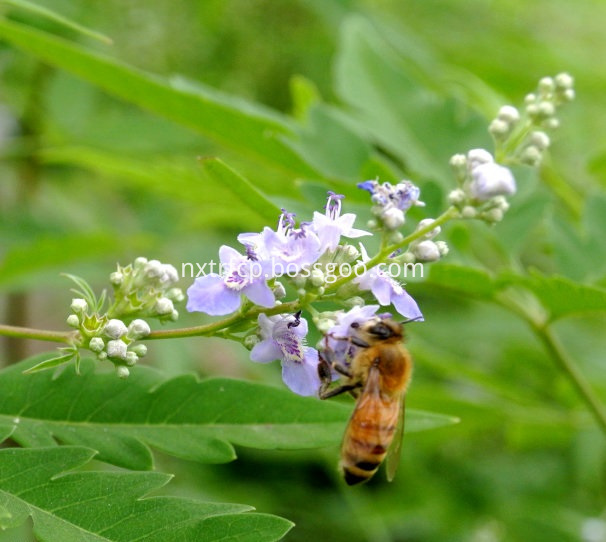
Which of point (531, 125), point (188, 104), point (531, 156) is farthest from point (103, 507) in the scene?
point (188, 104)

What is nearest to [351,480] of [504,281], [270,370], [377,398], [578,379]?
[377,398]

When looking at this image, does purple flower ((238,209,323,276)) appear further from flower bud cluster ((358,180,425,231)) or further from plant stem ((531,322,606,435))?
plant stem ((531,322,606,435))

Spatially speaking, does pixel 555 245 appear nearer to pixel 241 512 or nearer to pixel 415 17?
pixel 241 512

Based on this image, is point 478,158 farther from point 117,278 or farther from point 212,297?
point 117,278

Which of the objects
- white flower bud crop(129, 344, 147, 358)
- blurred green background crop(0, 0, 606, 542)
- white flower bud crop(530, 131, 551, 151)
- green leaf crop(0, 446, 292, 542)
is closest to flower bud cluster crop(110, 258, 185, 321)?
white flower bud crop(129, 344, 147, 358)

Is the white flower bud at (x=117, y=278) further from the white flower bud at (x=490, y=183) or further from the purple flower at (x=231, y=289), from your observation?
the white flower bud at (x=490, y=183)
